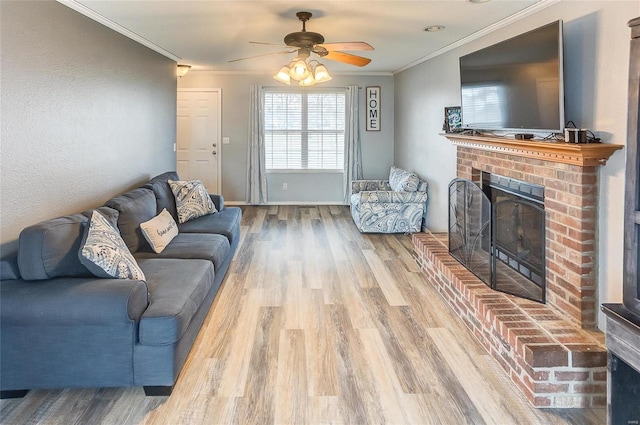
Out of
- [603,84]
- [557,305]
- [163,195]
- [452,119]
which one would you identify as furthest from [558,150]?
[163,195]

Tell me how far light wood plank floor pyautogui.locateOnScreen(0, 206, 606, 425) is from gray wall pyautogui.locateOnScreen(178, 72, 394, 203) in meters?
4.13

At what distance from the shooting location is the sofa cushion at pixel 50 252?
2541mm

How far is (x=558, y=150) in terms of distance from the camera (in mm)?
2791

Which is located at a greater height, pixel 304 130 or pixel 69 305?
pixel 304 130

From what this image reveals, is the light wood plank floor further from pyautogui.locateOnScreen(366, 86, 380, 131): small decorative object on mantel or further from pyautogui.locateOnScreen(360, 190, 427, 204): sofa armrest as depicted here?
pyautogui.locateOnScreen(366, 86, 380, 131): small decorative object on mantel

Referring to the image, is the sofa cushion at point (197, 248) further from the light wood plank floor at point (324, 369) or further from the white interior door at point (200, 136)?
the white interior door at point (200, 136)

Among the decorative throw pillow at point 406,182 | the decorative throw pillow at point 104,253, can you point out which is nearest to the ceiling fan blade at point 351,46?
the decorative throw pillow at point 104,253

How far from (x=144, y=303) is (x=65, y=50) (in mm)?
2093

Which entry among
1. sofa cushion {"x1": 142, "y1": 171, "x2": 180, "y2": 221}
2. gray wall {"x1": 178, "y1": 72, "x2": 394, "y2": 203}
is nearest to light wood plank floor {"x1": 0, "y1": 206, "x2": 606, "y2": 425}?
sofa cushion {"x1": 142, "y1": 171, "x2": 180, "y2": 221}

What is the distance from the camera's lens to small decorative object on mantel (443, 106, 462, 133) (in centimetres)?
516

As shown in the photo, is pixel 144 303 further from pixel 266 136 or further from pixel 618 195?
pixel 266 136

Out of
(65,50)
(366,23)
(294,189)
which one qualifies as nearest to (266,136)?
(294,189)

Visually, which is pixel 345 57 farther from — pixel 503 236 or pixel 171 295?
pixel 171 295

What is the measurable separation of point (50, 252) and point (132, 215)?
49.4 inches
